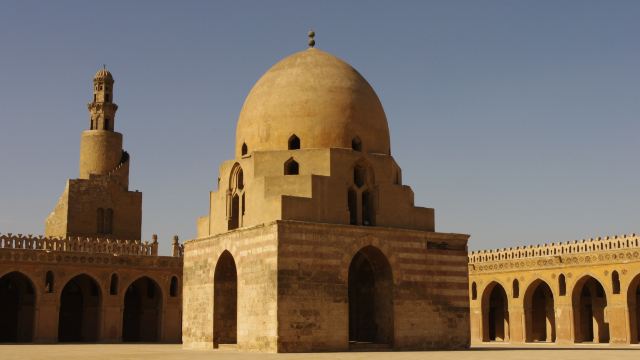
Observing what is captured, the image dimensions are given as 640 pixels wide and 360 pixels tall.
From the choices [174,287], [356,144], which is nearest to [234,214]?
[356,144]

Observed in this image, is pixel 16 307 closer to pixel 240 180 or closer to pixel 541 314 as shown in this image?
pixel 240 180

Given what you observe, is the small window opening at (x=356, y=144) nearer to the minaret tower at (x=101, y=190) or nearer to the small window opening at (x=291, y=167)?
the small window opening at (x=291, y=167)

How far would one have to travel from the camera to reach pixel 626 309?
1192 inches

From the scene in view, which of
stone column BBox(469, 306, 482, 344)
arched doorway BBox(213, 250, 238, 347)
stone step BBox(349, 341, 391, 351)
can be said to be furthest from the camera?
stone column BBox(469, 306, 482, 344)

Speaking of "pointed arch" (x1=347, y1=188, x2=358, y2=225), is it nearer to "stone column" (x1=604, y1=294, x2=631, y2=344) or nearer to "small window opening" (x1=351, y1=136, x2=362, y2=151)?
"small window opening" (x1=351, y1=136, x2=362, y2=151)

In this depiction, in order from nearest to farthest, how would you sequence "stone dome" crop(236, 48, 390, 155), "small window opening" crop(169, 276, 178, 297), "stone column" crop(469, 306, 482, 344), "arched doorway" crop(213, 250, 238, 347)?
"stone dome" crop(236, 48, 390, 155), "arched doorway" crop(213, 250, 238, 347), "small window opening" crop(169, 276, 178, 297), "stone column" crop(469, 306, 482, 344)

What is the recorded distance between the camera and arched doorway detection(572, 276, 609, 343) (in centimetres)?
3241

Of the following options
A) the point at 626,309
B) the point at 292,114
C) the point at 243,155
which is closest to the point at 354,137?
the point at 292,114

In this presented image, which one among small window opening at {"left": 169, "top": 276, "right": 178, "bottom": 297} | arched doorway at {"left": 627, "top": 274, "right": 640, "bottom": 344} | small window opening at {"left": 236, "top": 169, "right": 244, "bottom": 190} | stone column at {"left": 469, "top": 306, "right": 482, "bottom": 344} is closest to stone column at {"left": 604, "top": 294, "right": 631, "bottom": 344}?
arched doorway at {"left": 627, "top": 274, "right": 640, "bottom": 344}

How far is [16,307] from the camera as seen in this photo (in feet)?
109

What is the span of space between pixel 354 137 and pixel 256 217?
141 inches

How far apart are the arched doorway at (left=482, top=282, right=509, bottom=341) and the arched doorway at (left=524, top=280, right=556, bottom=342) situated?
1.22 meters

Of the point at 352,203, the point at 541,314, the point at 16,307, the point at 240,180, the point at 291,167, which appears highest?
the point at 291,167

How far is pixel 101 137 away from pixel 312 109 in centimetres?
1776
